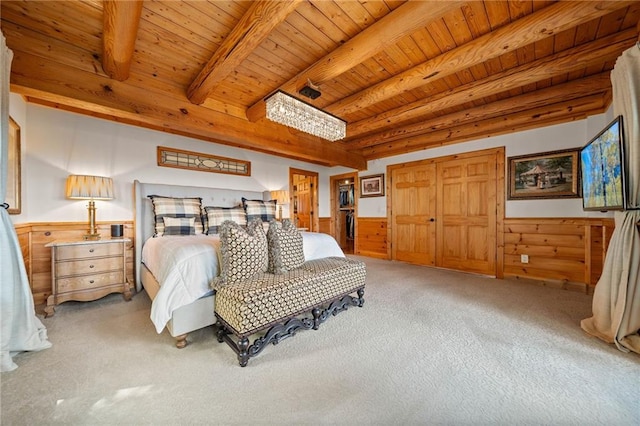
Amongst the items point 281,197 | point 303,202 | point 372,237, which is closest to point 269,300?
point 281,197

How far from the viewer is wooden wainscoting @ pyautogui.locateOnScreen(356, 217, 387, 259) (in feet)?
16.7

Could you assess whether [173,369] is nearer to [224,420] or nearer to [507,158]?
[224,420]

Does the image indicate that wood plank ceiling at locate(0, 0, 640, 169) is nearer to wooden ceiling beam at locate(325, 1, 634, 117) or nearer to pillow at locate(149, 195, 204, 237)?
wooden ceiling beam at locate(325, 1, 634, 117)

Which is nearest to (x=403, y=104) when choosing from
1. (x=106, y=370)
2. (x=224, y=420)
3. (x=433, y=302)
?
(x=433, y=302)

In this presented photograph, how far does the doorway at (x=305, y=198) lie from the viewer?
5305 mm

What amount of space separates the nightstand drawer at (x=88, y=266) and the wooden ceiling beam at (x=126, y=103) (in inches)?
60.0

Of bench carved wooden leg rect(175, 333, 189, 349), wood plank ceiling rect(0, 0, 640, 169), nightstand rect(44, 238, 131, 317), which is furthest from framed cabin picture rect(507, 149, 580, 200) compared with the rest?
nightstand rect(44, 238, 131, 317)

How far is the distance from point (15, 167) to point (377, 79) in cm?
376

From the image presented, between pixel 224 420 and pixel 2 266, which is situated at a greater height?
pixel 2 266

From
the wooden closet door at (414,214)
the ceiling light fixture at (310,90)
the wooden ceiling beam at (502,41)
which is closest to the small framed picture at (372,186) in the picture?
the wooden closet door at (414,214)

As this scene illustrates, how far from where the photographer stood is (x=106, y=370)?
145cm

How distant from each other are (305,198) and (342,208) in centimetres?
123

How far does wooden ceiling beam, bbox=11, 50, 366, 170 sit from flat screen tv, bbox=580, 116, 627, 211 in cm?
332

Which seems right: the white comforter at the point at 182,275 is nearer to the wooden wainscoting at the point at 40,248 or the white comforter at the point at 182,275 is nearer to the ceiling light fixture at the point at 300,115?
the ceiling light fixture at the point at 300,115
